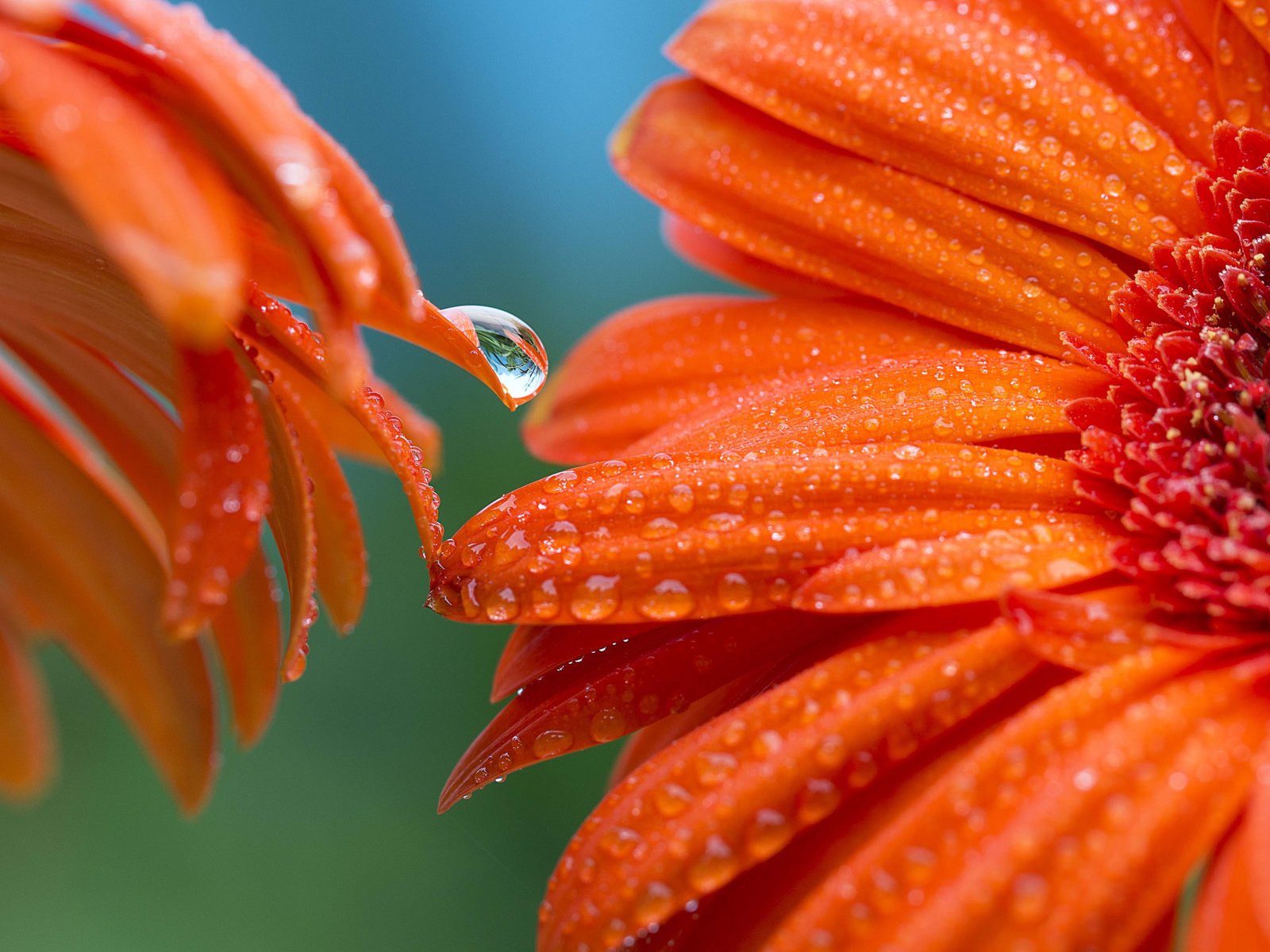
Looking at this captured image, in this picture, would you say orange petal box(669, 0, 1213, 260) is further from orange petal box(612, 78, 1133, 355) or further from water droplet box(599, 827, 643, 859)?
water droplet box(599, 827, 643, 859)

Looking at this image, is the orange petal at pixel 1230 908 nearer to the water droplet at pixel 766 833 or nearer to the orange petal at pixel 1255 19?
the water droplet at pixel 766 833

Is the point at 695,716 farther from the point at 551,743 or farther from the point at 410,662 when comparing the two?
the point at 410,662

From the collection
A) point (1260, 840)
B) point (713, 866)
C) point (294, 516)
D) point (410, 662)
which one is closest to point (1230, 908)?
point (1260, 840)

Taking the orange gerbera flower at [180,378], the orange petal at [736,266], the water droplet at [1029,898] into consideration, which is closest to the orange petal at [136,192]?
the orange gerbera flower at [180,378]

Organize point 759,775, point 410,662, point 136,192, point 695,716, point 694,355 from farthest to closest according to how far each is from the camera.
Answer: point 410,662 < point 694,355 < point 695,716 < point 759,775 < point 136,192

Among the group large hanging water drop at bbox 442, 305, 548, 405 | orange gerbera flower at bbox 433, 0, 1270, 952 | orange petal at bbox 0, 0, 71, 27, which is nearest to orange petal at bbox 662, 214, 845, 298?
orange gerbera flower at bbox 433, 0, 1270, 952

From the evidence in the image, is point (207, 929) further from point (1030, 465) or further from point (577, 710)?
point (1030, 465)
